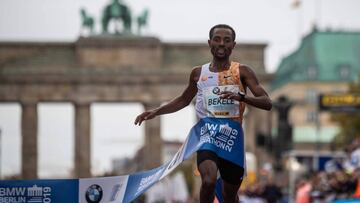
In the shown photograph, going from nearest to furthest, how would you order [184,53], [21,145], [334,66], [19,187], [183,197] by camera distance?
[19,187], [183,197], [184,53], [21,145], [334,66]

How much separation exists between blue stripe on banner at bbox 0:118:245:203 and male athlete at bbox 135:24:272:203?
73mm

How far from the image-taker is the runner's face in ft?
34.3

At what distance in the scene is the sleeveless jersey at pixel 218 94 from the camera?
34.4 ft

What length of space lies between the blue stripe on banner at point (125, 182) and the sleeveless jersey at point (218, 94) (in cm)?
6

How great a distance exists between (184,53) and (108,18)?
5872mm

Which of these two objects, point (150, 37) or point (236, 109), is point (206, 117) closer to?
point (236, 109)

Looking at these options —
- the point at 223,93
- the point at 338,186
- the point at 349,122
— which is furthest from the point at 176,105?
the point at 349,122

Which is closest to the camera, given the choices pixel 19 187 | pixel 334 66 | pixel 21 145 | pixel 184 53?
pixel 19 187

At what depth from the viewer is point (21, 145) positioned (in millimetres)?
96312

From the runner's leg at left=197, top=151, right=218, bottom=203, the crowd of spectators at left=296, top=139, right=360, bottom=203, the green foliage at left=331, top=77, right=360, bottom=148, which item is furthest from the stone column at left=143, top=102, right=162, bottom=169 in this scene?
the runner's leg at left=197, top=151, right=218, bottom=203

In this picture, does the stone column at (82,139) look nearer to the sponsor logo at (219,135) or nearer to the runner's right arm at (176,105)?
the runner's right arm at (176,105)

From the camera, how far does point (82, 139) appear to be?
98.8m

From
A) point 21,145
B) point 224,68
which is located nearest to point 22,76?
point 21,145

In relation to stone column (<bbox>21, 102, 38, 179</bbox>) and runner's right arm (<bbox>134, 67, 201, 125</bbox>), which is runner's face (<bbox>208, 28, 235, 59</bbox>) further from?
stone column (<bbox>21, 102, 38, 179</bbox>)
